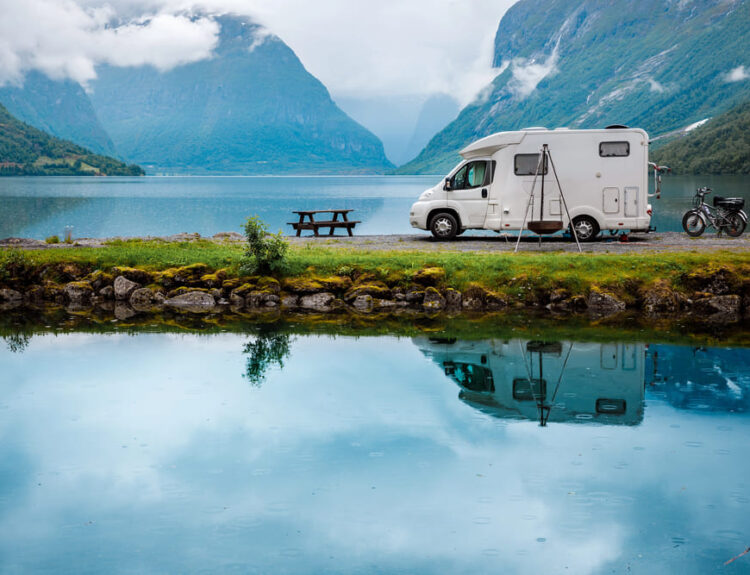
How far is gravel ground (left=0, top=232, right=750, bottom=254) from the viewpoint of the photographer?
79.8 feet

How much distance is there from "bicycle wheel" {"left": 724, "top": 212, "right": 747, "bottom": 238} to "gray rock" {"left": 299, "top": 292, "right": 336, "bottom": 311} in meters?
16.0

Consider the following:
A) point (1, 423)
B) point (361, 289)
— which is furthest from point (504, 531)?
point (361, 289)

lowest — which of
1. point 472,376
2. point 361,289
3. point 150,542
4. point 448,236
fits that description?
point 150,542

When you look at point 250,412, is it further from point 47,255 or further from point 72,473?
point 47,255

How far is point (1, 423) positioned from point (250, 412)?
12.4 feet

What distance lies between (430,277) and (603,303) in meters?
4.74

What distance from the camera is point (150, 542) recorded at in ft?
25.7

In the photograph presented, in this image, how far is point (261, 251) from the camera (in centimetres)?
2156

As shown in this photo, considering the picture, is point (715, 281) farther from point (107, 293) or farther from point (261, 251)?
point (107, 293)

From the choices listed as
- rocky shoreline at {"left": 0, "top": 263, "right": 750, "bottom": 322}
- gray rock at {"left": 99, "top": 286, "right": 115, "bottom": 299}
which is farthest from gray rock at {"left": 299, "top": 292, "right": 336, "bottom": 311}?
gray rock at {"left": 99, "top": 286, "right": 115, "bottom": 299}

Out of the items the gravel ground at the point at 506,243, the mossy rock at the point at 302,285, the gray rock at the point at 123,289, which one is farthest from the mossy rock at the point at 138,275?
the gravel ground at the point at 506,243

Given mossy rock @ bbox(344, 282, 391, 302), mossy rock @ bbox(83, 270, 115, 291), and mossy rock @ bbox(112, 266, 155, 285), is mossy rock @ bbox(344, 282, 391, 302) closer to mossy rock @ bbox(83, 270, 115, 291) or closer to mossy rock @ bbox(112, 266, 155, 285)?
mossy rock @ bbox(112, 266, 155, 285)

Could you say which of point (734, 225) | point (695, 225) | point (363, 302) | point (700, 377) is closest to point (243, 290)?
point (363, 302)

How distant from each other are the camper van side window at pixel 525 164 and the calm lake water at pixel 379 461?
11271 millimetres
